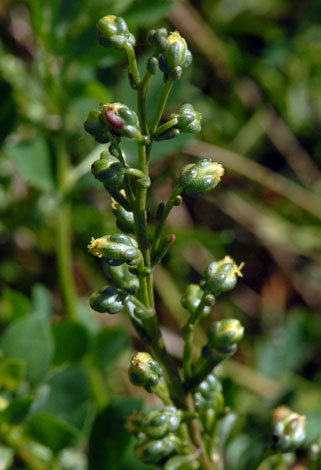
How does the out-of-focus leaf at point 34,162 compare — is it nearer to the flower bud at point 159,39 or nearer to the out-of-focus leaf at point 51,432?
the out-of-focus leaf at point 51,432

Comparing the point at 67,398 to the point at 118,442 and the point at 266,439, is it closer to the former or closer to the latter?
the point at 118,442

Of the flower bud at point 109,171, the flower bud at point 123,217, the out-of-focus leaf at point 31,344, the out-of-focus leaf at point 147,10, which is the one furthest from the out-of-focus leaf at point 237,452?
the out-of-focus leaf at point 147,10

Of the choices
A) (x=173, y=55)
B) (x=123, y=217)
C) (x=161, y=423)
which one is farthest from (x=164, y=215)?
(x=161, y=423)

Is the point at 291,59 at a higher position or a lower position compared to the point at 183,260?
higher

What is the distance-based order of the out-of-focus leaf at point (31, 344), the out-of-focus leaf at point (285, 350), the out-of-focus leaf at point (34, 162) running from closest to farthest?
the out-of-focus leaf at point (31, 344), the out-of-focus leaf at point (34, 162), the out-of-focus leaf at point (285, 350)

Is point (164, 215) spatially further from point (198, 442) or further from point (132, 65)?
point (198, 442)

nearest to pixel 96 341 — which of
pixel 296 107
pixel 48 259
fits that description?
pixel 48 259

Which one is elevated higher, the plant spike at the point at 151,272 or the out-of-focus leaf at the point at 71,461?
the plant spike at the point at 151,272
